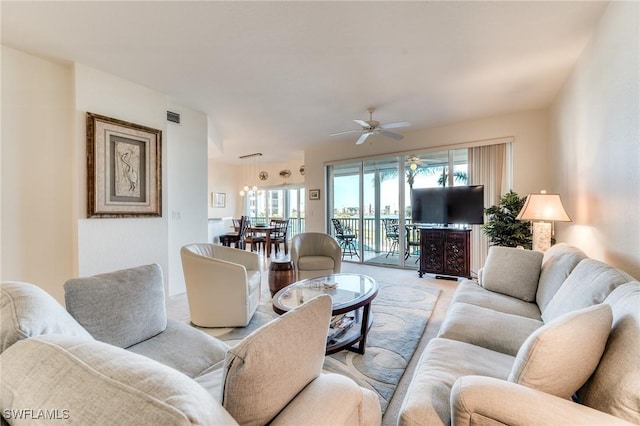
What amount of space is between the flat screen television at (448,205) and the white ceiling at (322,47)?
1.32m

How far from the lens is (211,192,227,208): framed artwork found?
8.38 m

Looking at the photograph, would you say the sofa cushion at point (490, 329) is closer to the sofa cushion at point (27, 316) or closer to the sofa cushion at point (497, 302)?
the sofa cushion at point (497, 302)

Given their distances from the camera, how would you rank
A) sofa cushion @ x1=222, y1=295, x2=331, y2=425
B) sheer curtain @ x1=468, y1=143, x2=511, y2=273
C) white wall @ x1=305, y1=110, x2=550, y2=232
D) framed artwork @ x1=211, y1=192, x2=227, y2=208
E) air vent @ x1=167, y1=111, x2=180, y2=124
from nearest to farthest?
sofa cushion @ x1=222, y1=295, x2=331, y2=425, air vent @ x1=167, y1=111, x2=180, y2=124, white wall @ x1=305, y1=110, x2=550, y2=232, sheer curtain @ x1=468, y1=143, x2=511, y2=273, framed artwork @ x1=211, y1=192, x2=227, y2=208

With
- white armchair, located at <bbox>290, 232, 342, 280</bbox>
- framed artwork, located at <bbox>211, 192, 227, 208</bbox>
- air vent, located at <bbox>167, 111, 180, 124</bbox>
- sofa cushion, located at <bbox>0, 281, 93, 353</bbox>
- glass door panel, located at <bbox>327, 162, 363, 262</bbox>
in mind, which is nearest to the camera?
sofa cushion, located at <bbox>0, 281, 93, 353</bbox>

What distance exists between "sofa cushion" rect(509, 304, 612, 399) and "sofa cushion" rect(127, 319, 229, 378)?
4.26 feet

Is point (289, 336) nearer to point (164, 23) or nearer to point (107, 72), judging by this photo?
point (164, 23)

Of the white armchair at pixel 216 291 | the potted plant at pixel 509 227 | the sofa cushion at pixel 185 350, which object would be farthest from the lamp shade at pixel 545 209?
the sofa cushion at pixel 185 350

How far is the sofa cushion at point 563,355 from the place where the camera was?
94 cm

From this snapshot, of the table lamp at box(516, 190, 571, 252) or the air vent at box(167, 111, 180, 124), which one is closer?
the table lamp at box(516, 190, 571, 252)

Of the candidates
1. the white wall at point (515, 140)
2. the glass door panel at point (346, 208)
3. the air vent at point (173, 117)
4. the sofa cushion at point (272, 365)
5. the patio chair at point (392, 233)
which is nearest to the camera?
the sofa cushion at point (272, 365)

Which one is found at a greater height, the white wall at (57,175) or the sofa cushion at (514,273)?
the white wall at (57,175)

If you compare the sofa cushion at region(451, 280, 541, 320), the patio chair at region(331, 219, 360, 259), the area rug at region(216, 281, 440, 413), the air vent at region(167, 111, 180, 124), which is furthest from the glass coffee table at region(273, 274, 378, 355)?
the patio chair at region(331, 219, 360, 259)

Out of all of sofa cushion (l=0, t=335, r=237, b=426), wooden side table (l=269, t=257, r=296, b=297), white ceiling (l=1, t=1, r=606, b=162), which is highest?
white ceiling (l=1, t=1, r=606, b=162)

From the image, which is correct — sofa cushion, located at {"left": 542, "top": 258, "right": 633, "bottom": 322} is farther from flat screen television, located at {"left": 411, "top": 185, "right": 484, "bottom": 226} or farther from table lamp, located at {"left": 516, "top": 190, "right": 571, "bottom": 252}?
flat screen television, located at {"left": 411, "top": 185, "right": 484, "bottom": 226}
